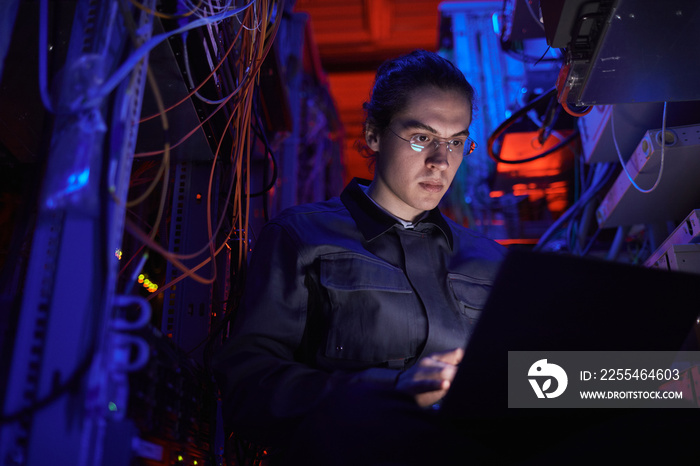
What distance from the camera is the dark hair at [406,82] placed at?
5.98 ft

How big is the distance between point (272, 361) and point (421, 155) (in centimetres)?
84

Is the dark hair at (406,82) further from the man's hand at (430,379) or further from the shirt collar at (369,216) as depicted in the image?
the man's hand at (430,379)

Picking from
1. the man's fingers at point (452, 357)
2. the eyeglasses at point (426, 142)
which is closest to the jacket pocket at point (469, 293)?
the eyeglasses at point (426, 142)

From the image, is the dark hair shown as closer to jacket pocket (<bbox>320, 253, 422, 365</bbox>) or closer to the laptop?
jacket pocket (<bbox>320, 253, 422, 365</bbox>)

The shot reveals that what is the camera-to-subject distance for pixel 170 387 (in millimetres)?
1072

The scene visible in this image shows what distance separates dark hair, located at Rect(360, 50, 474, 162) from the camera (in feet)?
5.98

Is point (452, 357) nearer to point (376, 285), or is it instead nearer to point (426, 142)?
point (376, 285)

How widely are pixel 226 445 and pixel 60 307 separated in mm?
1002

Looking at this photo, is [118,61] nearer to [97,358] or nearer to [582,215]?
[97,358]

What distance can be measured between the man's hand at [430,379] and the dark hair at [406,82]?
101 centimetres

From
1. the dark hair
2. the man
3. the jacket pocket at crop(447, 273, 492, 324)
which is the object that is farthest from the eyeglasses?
the jacket pocket at crop(447, 273, 492, 324)

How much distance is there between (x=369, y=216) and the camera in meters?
1.70

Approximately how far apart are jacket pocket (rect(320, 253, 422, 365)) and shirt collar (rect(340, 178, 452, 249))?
0.44 ft

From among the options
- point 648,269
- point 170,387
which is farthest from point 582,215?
point 170,387
